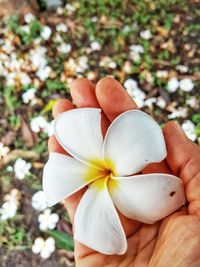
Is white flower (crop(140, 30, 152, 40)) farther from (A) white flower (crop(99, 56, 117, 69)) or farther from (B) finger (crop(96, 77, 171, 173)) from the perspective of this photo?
(B) finger (crop(96, 77, 171, 173))

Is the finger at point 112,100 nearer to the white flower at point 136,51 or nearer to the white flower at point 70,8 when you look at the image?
the white flower at point 136,51

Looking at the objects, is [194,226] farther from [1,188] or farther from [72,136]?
[1,188]

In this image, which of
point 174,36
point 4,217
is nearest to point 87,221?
point 4,217

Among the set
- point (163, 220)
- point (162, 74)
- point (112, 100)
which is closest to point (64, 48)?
point (162, 74)

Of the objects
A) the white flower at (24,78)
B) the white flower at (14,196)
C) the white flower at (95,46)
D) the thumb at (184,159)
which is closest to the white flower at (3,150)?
the white flower at (14,196)

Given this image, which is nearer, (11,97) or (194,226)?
(194,226)
